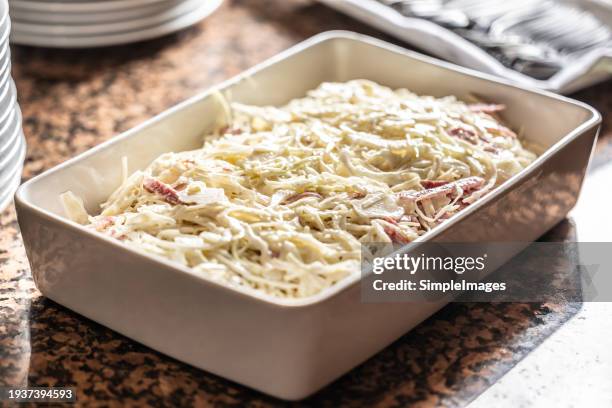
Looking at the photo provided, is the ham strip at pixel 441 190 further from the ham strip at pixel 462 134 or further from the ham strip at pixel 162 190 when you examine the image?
the ham strip at pixel 162 190

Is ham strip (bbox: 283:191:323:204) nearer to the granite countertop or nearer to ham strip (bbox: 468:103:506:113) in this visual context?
the granite countertop

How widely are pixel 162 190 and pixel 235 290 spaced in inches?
10.7

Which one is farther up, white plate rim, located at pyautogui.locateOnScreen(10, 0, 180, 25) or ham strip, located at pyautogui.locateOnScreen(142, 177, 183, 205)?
ham strip, located at pyautogui.locateOnScreen(142, 177, 183, 205)

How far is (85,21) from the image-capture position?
1.80m

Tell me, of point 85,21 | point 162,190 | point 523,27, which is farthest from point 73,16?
point 523,27

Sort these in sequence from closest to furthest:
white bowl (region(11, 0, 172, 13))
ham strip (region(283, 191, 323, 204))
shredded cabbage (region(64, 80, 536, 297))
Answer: shredded cabbage (region(64, 80, 536, 297)) → ham strip (region(283, 191, 323, 204)) → white bowl (region(11, 0, 172, 13))

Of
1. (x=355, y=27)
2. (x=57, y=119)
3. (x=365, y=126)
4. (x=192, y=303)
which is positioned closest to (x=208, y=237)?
(x=192, y=303)

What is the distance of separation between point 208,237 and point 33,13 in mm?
931

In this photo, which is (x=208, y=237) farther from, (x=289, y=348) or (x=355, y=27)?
(x=355, y=27)

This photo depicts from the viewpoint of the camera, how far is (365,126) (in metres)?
1.35

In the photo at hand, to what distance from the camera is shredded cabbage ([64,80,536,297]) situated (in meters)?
1.06

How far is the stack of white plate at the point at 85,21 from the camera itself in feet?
5.84

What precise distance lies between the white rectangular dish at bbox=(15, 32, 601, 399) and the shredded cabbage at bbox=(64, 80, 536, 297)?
0.04 meters

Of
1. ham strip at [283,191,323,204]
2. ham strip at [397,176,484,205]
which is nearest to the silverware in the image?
ham strip at [397,176,484,205]
